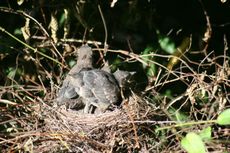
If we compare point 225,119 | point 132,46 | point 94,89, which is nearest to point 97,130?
point 94,89

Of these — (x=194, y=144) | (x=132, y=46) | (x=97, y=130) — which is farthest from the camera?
(x=132, y=46)

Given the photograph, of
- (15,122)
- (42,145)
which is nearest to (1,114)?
(15,122)

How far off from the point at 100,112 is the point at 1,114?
483 mm

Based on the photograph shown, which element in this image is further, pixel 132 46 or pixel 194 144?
pixel 132 46

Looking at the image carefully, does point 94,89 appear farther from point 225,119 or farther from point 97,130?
point 225,119

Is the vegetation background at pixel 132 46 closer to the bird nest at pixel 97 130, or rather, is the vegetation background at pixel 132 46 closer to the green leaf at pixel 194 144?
the bird nest at pixel 97 130

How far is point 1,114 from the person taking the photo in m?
2.40

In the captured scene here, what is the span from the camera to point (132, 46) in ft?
8.99

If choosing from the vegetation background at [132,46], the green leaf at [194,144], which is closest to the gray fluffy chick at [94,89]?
the vegetation background at [132,46]

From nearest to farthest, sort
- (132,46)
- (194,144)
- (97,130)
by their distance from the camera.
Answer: (194,144) < (97,130) < (132,46)

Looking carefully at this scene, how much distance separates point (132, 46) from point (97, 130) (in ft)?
2.25

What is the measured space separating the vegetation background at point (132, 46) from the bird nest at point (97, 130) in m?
0.27

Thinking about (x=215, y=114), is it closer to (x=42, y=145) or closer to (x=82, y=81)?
(x=82, y=81)

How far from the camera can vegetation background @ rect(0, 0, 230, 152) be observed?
2.58 meters
